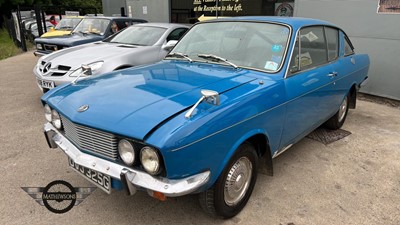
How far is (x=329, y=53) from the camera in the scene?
4.02 m

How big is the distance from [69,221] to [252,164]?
5.42 ft

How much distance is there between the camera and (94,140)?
237 centimetres

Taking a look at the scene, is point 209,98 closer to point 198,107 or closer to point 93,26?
A: point 198,107

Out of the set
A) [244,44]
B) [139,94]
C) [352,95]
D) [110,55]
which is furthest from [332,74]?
[110,55]

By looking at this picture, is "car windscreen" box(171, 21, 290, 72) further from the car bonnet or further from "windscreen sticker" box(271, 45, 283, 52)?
the car bonnet

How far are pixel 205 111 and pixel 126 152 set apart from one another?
0.62 meters

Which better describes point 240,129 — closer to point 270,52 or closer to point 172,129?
point 172,129

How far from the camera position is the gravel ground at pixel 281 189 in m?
2.75

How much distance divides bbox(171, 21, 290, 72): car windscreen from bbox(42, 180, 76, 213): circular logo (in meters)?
1.87

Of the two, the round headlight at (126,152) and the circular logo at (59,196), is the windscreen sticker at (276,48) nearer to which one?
the round headlight at (126,152)

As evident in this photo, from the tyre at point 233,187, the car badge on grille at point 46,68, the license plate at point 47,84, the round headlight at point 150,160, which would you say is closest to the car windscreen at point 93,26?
the car badge on grille at point 46,68

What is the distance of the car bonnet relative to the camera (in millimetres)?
2191

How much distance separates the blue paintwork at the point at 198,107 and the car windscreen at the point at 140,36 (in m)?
3.01

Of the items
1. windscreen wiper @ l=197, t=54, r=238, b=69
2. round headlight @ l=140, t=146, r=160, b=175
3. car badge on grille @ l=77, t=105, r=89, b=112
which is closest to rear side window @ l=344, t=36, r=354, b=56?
windscreen wiper @ l=197, t=54, r=238, b=69
